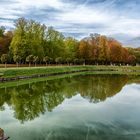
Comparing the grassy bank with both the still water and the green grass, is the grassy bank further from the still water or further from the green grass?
the still water

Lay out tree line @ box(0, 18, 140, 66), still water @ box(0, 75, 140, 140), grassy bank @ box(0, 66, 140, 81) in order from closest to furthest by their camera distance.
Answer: still water @ box(0, 75, 140, 140) < grassy bank @ box(0, 66, 140, 81) < tree line @ box(0, 18, 140, 66)

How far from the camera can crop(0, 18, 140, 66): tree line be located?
239ft

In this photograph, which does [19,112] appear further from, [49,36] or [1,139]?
[49,36]

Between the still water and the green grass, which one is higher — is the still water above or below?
below

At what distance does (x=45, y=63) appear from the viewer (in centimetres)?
8344

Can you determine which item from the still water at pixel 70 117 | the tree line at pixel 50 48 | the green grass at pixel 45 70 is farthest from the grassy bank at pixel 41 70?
the still water at pixel 70 117

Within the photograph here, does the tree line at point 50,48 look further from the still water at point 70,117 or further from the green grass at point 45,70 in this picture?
→ the still water at point 70,117

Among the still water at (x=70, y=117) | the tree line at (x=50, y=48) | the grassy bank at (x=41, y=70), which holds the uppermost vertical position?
the tree line at (x=50, y=48)

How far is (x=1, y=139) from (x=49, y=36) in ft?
248

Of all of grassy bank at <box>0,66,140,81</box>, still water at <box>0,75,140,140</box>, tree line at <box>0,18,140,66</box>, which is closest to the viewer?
still water at <box>0,75,140,140</box>

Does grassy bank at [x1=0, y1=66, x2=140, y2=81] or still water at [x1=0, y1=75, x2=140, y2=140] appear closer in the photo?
still water at [x1=0, y1=75, x2=140, y2=140]

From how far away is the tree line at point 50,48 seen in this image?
2864 inches

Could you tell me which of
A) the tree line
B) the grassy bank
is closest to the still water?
the grassy bank

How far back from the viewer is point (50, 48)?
8575 centimetres
